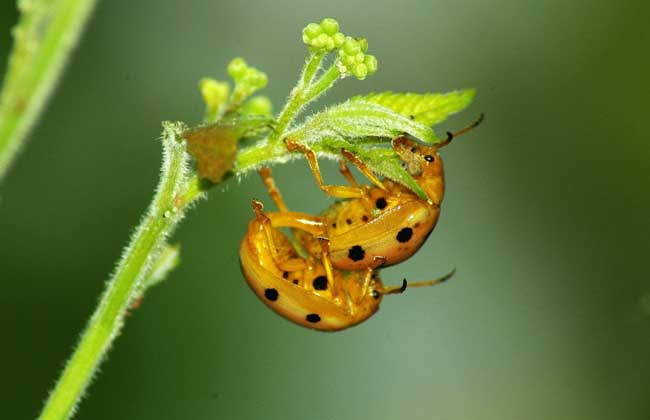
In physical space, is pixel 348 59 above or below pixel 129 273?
Answer: above

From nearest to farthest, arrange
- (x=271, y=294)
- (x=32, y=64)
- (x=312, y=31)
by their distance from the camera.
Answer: (x=32, y=64), (x=312, y=31), (x=271, y=294)

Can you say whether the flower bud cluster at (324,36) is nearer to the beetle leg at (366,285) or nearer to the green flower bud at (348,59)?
the green flower bud at (348,59)

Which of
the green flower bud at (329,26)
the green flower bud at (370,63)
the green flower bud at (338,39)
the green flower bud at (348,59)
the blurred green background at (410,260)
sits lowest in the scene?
the blurred green background at (410,260)

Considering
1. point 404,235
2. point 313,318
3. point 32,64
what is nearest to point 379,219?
point 404,235

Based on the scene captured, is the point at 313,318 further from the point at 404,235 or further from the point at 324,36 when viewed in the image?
the point at 324,36

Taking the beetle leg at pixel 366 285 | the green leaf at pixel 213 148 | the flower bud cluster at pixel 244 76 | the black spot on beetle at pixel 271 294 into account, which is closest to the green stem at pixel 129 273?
the green leaf at pixel 213 148
